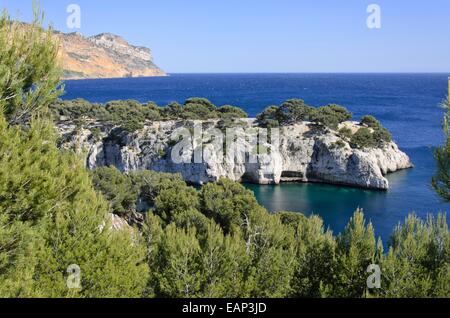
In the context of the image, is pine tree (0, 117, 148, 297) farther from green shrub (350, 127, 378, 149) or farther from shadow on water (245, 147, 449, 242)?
green shrub (350, 127, 378, 149)

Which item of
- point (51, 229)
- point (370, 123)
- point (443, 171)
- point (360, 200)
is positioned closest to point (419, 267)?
point (443, 171)

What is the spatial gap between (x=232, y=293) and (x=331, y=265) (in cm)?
354

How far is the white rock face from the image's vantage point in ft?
148

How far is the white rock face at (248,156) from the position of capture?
148 ft

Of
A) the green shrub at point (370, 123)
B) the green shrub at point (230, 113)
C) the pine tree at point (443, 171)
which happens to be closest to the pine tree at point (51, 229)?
the pine tree at point (443, 171)

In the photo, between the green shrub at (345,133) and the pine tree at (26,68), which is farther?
the green shrub at (345,133)

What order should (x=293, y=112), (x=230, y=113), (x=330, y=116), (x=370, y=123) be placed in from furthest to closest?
(x=230, y=113)
(x=370, y=123)
(x=293, y=112)
(x=330, y=116)

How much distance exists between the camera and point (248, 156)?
46406mm

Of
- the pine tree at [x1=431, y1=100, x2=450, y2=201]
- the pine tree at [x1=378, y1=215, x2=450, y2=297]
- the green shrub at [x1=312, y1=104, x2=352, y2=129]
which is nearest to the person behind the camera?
the pine tree at [x1=431, y1=100, x2=450, y2=201]

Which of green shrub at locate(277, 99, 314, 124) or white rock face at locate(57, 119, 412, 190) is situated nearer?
white rock face at locate(57, 119, 412, 190)

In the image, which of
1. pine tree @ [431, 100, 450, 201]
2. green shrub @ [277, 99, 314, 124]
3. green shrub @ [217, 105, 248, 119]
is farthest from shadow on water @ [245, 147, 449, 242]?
pine tree @ [431, 100, 450, 201]

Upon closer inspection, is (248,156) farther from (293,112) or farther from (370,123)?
(370,123)

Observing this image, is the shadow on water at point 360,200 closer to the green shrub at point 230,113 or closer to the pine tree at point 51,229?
the green shrub at point 230,113
